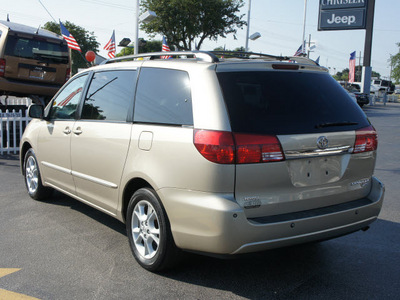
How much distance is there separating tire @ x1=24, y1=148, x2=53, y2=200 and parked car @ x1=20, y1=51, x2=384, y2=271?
2.00m

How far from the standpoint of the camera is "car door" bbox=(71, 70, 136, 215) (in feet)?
13.3

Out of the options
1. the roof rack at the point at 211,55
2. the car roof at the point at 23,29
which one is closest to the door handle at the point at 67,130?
the roof rack at the point at 211,55

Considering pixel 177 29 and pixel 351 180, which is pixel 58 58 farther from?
pixel 177 29

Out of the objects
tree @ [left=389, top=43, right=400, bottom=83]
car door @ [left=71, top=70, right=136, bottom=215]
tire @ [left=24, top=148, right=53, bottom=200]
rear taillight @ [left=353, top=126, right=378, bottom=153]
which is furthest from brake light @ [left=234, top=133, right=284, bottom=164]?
tree @ [left=389, top=43, right=400, bottom=83]

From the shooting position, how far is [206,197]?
3.12 metres

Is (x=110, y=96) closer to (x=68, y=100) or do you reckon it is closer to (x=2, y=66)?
(x=68, y=100)

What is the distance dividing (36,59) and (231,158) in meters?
10.2

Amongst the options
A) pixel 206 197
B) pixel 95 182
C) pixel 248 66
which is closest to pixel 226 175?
pixel 206 197

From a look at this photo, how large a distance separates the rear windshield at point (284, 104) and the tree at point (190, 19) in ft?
133

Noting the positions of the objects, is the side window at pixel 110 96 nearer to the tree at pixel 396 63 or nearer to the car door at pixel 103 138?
the car door at pixel 103 138

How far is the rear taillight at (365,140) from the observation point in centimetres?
361

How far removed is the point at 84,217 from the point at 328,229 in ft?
10.1

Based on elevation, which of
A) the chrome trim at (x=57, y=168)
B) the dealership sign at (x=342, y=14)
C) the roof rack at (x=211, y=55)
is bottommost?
the chrome trim at (x=57, y=168)

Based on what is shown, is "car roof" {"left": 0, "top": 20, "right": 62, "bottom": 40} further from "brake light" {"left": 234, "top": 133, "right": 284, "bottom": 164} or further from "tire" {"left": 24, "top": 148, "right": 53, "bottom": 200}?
"brake light" {"left": 234, "top": 133, "right": 284, "bottom": 164}
